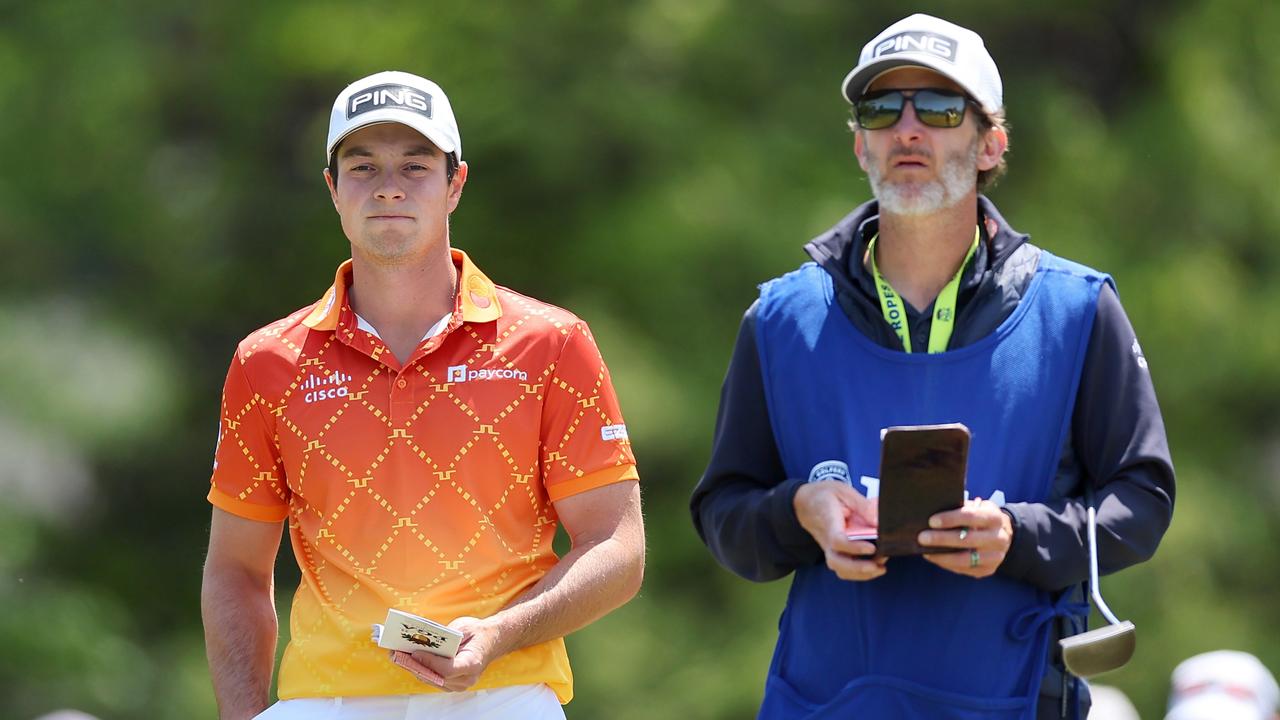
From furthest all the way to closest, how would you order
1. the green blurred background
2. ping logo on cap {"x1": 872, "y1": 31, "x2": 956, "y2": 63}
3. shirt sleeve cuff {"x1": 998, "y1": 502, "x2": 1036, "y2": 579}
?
the green blurred background, ping logo on cap {"x1": 872, "y1": 31, "x2": 956, "y2": 63}, shirt sleeve cuff {"x1": 998, "y1": 502, "x2": 1036, "y2": 579}

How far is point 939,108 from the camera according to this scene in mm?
4070

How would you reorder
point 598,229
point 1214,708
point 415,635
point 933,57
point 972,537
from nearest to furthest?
1. point 415,635
2. point 972,537
3. point 933,57
4. point 1214,708
5. point 598,229

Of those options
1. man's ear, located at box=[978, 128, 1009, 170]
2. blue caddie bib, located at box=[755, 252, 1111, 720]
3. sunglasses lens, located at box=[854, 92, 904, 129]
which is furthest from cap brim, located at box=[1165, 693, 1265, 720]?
sunglasses lens, located at box=[854, 92, 904, 129]

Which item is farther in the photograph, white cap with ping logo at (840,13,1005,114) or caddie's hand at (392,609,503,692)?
white cap with ping logo at (840,13,1005,114)

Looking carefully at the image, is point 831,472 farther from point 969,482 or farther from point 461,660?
point 461,660

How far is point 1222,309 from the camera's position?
11.7 meters

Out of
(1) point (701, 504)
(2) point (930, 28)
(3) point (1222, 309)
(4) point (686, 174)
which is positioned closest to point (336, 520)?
(1) point (701, 504)

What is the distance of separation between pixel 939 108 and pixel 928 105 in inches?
0.9

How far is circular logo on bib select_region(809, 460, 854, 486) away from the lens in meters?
4.00

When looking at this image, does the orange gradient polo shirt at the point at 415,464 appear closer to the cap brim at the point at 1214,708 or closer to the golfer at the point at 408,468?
the golfer at the point at 408,468

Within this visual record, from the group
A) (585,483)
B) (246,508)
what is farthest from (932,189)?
(246,508)

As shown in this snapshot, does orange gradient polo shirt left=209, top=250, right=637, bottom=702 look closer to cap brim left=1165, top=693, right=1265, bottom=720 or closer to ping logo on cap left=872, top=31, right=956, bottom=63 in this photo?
ping logo on cap left=872, top=31, right=956, bottom=63

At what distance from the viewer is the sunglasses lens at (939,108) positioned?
13.3 feet

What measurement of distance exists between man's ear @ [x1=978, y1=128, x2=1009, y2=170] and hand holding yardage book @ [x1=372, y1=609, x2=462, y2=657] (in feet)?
5.05
